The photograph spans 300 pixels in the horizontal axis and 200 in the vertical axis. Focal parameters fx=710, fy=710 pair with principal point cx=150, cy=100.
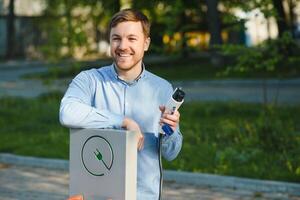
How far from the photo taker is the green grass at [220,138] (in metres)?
7.93

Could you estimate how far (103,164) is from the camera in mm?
2793

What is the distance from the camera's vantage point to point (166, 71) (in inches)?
1043

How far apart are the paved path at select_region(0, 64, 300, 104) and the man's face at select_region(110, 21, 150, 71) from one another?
12.1 metres

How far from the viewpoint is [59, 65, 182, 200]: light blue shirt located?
2994 millimetres

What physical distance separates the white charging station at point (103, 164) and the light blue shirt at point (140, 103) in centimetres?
18

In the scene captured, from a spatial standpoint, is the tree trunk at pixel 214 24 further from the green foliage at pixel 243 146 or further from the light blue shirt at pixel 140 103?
the light blue shirt at pixel 140 103

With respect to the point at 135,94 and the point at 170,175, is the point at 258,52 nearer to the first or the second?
the point at 170,175

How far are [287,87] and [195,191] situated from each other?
12.4 metres

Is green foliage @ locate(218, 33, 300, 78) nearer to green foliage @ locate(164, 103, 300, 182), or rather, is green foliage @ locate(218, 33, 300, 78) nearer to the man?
green foliage @ locate(164, 103, 300, 182)

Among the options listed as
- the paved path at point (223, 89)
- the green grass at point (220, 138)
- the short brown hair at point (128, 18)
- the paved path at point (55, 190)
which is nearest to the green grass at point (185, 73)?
the paved path at point (223, 89)

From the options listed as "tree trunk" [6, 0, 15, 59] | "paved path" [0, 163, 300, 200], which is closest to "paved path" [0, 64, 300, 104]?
"paved path" [0, 163, 300, 200]

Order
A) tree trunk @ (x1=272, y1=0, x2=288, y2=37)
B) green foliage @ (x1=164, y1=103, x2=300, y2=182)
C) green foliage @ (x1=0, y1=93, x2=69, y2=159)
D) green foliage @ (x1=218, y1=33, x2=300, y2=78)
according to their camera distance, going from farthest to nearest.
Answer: tree trunk @ (x1=272, y1=0, x2=288, y2=37) → green foliage @ (x1=218, y1=33, x2=300, y2=78) → green foliage @ (x1=0, y1=93, x2=69, y2=159) → green foliage @ (x1=164, y1=103, x2=300, y2=182)

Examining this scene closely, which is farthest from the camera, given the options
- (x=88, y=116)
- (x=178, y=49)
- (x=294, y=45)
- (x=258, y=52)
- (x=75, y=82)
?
(x=178, y=49)

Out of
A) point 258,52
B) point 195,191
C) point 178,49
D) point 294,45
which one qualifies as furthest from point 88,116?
point 178,49
